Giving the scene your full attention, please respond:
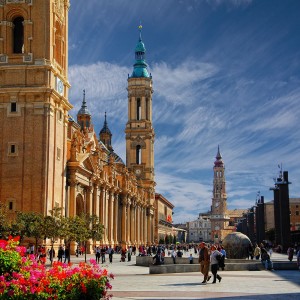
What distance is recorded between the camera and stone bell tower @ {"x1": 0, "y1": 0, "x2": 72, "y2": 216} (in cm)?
4928

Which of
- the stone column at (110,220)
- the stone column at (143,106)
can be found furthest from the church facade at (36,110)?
the stone column at (143,106)

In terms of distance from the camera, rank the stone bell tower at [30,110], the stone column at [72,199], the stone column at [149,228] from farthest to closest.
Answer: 1. the stone column at [149,228]
2. the stone column at [72,199]
3. the stone bell tower at [30,110]

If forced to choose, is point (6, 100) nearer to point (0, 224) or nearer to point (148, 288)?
point (0, 224)

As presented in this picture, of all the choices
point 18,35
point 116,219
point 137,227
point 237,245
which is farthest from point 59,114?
point 137,227

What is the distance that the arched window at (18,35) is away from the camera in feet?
175

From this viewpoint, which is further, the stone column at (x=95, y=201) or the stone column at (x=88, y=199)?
the stone column at (x=95, y=201)

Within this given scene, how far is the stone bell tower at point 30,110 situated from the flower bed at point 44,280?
117ft

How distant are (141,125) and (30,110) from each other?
→ 247ft

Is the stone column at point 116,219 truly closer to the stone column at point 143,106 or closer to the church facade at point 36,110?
the church facade at point 36,110

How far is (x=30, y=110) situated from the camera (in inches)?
1981

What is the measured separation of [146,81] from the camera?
125 meters

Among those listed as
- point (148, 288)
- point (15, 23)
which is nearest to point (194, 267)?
point (148, 288)

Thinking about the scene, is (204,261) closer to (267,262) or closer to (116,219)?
(267,262)

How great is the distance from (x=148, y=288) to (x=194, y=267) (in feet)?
39.5
